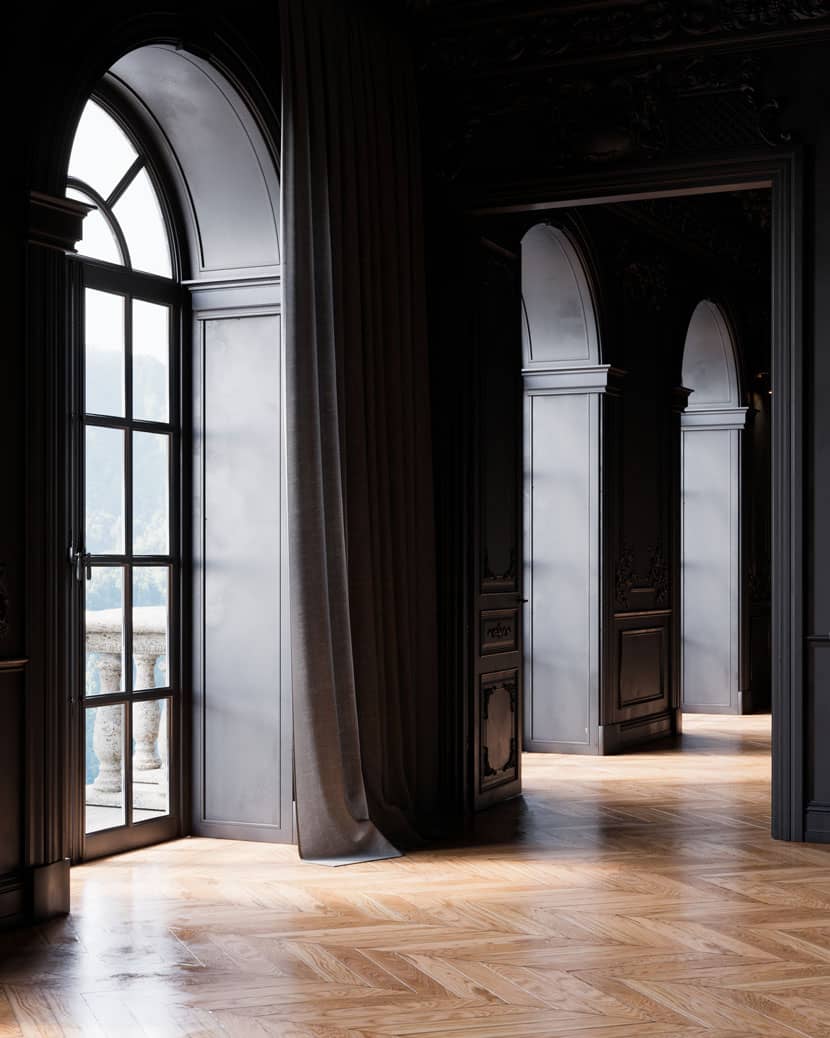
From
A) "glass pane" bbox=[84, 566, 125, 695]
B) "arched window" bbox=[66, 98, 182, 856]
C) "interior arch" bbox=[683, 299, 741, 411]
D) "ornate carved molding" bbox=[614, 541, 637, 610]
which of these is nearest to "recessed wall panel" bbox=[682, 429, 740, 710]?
"interior arch" bbox=[683, 299, 741, 411]

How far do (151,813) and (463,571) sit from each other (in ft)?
5.93

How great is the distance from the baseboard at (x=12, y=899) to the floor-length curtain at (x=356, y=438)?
1308mm

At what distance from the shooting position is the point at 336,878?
16.3 feet

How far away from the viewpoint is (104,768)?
5.36 metres

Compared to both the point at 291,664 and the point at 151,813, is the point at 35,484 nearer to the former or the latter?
the point at 291,664

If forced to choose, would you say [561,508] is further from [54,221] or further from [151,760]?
[54,221]

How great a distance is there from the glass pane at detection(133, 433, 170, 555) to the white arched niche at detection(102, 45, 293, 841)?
14 centimetres

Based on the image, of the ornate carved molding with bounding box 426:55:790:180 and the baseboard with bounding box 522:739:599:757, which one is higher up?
the ornate carved molding with bounding box 426:55:790:180

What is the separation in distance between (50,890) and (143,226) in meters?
2.72

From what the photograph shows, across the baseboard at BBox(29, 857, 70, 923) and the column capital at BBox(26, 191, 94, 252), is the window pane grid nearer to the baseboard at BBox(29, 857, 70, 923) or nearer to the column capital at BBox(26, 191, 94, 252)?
the baseboard at BBox(29, 857, 70, 923)

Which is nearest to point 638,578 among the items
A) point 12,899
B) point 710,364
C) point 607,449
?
point 607,449

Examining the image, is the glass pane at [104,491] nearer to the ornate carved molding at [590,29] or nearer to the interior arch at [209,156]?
the interior arch at [209,156]

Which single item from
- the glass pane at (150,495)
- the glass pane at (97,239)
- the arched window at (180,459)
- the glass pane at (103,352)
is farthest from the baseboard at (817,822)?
the glass pane at (97,239)

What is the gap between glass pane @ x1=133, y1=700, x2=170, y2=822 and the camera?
5527mm
